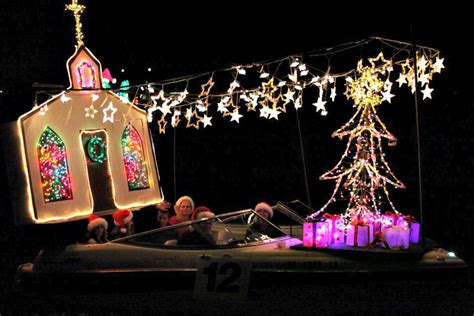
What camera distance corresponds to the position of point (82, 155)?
27.0 ft

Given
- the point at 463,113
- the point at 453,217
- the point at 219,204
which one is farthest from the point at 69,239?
the point at 463,113

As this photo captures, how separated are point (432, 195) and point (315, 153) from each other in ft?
9.03

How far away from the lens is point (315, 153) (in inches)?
470

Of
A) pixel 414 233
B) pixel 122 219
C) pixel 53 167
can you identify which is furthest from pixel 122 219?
pixel 414 233

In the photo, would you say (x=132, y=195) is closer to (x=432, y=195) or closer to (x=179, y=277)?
(x=179, y=277)

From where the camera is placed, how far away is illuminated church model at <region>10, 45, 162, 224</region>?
7469mm

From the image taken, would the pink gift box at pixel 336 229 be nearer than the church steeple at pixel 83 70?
Yes

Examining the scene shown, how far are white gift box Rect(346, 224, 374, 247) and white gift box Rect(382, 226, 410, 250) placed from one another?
0.59 ft

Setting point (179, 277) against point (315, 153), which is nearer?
point (179, 277)

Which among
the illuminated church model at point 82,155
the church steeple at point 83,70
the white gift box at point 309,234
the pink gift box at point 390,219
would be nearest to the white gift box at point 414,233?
the pink gift box at point 390,219

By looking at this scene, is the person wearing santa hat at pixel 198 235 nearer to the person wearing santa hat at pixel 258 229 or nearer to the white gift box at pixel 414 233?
the person wearing santa hat at pixel 258 229

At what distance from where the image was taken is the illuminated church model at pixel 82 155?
7.47m

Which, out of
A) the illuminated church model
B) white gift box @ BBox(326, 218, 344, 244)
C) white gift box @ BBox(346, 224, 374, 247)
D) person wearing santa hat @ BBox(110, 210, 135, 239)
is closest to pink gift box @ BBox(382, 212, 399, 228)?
white gift box @ BBox(346, 224, 374, 247)

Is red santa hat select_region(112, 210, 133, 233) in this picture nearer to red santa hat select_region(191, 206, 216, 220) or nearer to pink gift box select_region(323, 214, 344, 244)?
red santa hat select_region(191, 206, 216, 220)
